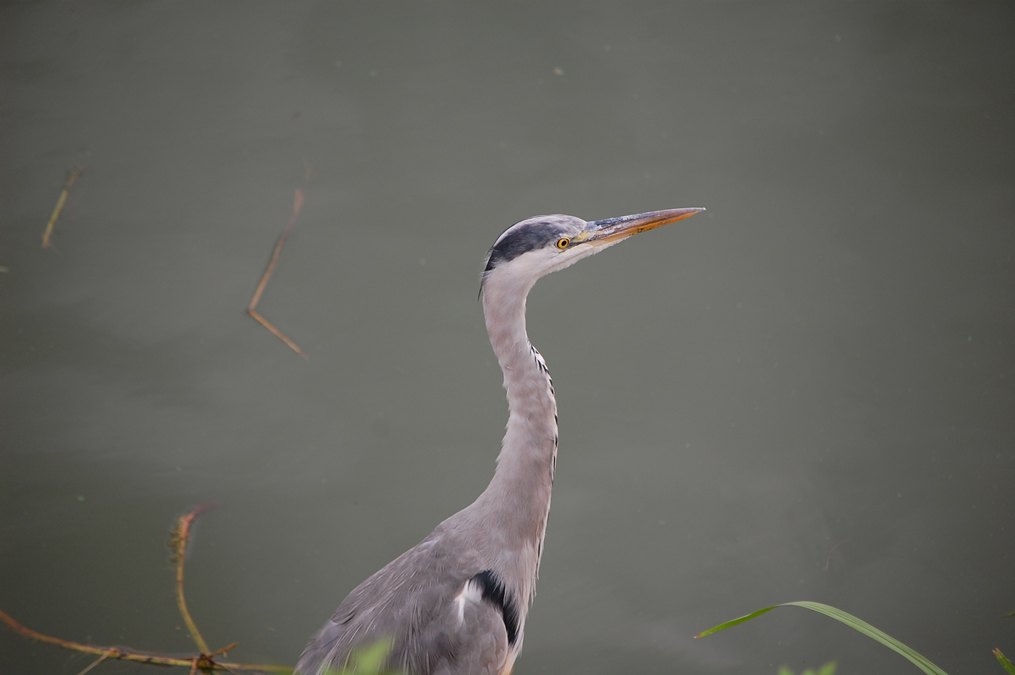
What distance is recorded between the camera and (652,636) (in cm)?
249

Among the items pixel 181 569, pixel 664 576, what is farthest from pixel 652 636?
pixel 181 569

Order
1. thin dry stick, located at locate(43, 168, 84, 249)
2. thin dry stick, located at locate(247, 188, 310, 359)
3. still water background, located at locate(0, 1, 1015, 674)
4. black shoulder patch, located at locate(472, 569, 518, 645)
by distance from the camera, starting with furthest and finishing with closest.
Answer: thin dry stick, located at locate(43, 168, 84, 249)
thin dry stick, located at locate(247, 188, 310, 359)
still water background, located at locate(0, 1, 1015, 674)
black shoulder patch, located at locate(472, 569, 518, 645)

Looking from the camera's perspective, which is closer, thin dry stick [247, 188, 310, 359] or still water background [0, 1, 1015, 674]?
still water background [0, 1, 1015, 674]

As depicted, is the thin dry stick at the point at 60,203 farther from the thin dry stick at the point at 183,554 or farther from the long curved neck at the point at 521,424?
the long curved neck at the point at 521,424

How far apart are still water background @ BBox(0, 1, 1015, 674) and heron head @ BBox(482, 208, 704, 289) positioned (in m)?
1.09

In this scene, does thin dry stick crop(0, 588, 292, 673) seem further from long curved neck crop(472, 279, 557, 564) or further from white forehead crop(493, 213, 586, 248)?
white forehead crop(493, 213, 586, 248)

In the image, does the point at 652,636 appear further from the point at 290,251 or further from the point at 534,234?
the point at 290,251

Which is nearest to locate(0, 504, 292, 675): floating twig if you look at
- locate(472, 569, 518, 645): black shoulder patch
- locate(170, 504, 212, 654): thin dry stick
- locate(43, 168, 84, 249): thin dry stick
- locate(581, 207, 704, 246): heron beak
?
locate(170, 504, 212, 654): thin dry stick

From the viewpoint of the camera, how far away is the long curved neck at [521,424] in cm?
190

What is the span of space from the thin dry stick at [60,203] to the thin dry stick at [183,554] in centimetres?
136

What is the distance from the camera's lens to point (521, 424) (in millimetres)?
1946

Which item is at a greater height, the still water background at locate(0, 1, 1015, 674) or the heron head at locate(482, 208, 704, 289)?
the heron head at locate(482, 208, 704, 289)

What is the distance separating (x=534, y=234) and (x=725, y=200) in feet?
5.38

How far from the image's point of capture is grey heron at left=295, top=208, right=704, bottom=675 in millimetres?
1835
